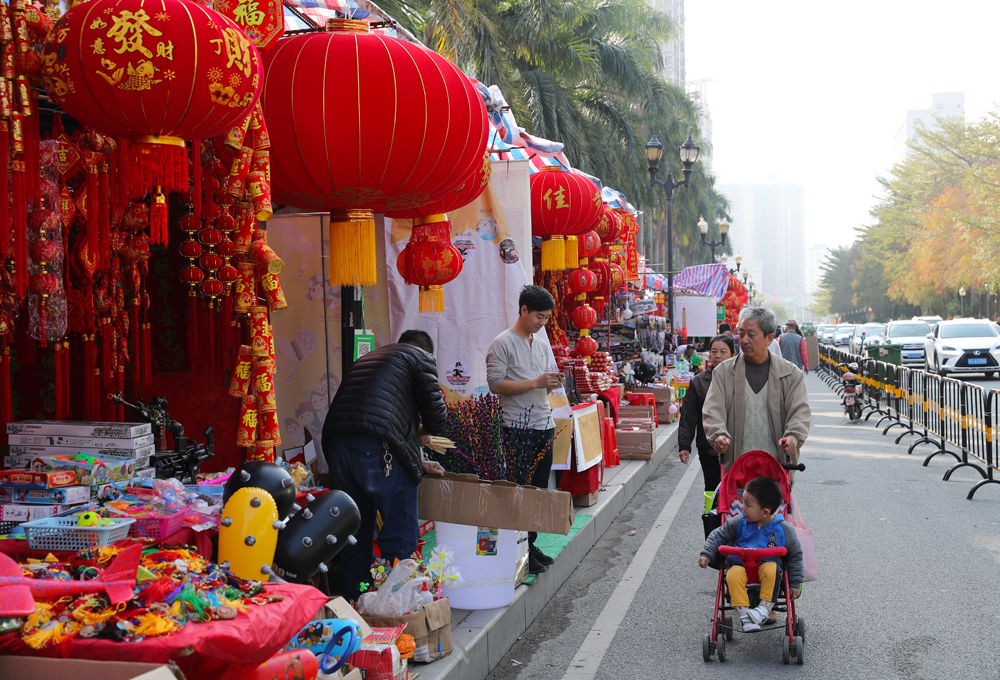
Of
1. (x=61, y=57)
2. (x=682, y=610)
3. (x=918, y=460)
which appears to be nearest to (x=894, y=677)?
(x=682, y=610)

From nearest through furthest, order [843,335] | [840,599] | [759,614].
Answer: [759,614], [840,599], [843,335]

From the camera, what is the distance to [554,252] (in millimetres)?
9977

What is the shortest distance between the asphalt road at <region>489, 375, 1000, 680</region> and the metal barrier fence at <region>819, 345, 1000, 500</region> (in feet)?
1.80

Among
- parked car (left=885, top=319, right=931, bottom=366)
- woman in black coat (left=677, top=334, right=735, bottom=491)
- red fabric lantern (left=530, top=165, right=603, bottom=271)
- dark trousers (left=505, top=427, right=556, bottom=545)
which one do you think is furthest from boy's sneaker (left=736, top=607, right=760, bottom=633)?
parked car (left=885, top=319, right=931, bottom=366)

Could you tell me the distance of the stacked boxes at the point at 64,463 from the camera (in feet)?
12.2

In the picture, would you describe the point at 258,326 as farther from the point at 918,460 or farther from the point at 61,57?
the point at 918,460

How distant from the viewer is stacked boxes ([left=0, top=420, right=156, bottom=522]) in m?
3.71

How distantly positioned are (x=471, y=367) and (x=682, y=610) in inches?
119

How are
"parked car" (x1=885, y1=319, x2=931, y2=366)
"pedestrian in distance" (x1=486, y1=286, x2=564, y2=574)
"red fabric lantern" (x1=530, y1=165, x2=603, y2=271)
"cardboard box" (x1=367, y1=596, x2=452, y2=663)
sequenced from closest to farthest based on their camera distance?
"cardboard box" (x1=367, y1=596, x2=452, y2=663) → "pedestrian in distance" (x1=486, y1=286, x2=564, y2=574) → "red fabric lantern" (x1=530, y1=165, x2=603, y2=271) → "parked car" (x1=885, y1=319, x2=931, y2=366)

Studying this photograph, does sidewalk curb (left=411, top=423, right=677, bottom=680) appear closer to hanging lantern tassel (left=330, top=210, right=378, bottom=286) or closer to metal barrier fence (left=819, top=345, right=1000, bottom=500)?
hanging lantern tassel (left=330, top=210, right=378, bottom=286)

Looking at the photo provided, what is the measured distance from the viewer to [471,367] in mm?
7984

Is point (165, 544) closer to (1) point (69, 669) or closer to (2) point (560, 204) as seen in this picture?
(1) point (69, 669)

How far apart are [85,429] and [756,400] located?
162 inches

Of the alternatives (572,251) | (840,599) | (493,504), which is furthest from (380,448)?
(572,251)
